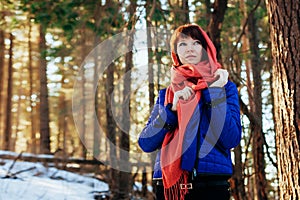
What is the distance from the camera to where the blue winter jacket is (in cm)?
249

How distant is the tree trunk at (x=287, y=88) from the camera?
12.5ft

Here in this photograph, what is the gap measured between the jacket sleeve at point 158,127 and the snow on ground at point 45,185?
3.56m

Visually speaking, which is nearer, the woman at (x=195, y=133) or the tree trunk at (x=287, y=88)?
the woman at (x=195, y=133)

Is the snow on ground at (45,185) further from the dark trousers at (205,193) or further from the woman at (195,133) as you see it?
the dark trousers at (205,193)

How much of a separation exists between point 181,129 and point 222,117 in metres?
0.24

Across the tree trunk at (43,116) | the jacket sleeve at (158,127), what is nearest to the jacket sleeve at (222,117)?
the jacket sleeve at (158,127)

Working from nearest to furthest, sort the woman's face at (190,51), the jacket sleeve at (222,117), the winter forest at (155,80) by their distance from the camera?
the jacket sleeve at (222,117), the woman's face at (190,51), the winter forest at (155,80)

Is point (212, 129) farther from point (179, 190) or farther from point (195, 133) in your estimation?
point (179, 190)

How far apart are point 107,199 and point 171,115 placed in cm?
465

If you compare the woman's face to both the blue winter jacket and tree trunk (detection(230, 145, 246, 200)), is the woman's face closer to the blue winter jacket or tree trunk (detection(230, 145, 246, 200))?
the blue winter jacket

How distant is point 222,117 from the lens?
2482mm

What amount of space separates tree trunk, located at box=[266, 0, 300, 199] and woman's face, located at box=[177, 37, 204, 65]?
1.47 meters

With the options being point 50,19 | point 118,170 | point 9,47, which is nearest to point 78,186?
point 118,170

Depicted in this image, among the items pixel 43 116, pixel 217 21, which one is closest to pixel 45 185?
pixel 217 21
